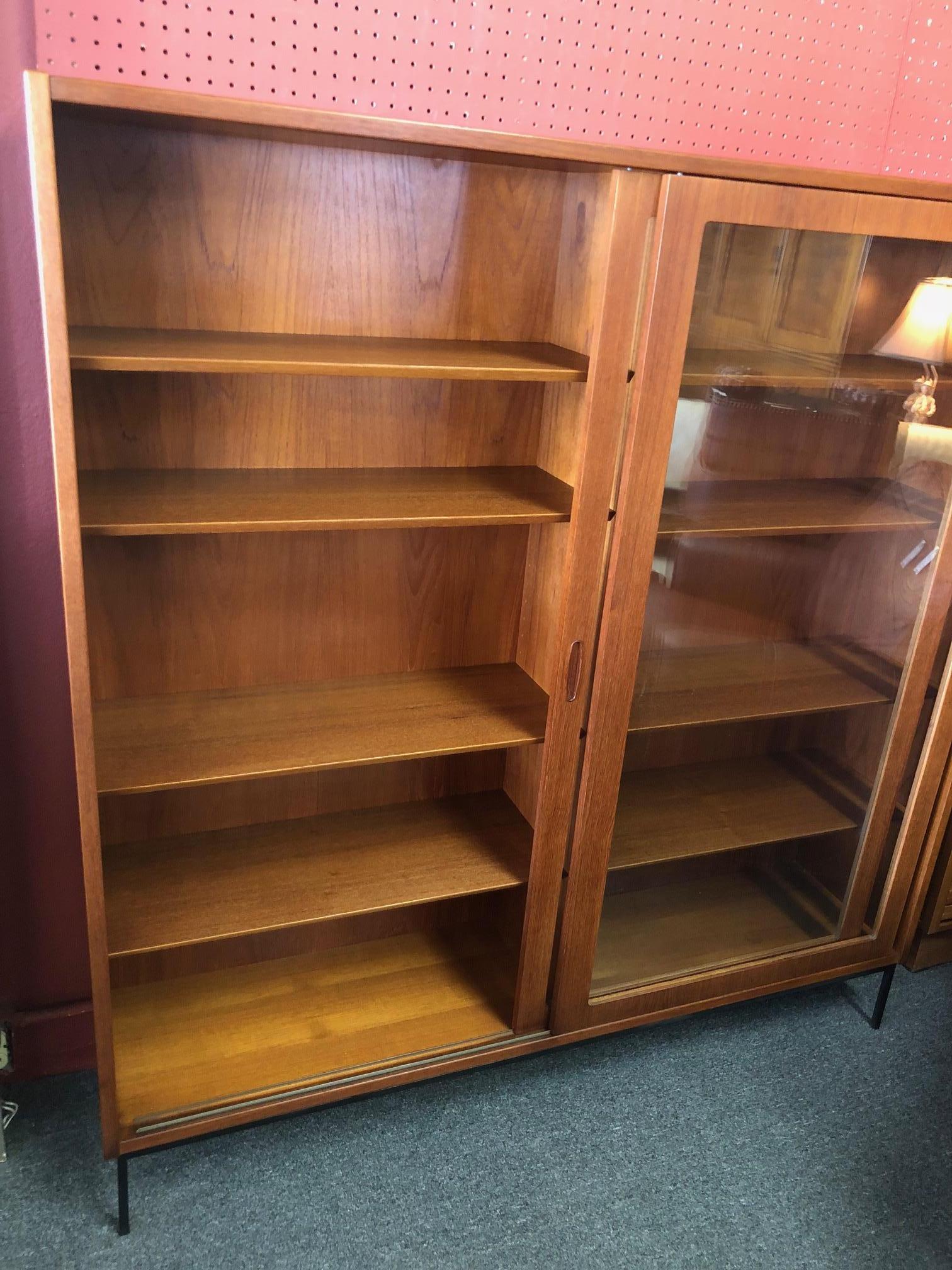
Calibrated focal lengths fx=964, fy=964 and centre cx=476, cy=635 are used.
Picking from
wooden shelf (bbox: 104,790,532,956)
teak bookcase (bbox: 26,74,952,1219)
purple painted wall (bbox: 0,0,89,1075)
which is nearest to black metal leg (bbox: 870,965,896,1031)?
teak bookcase (bbox: 26,74,952,1219)

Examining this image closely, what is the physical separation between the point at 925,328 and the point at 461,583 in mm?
980

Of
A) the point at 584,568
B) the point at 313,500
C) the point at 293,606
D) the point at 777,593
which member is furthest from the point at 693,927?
the point at 313,500

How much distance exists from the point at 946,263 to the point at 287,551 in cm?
127

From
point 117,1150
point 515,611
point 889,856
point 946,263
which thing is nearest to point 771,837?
point 889,856

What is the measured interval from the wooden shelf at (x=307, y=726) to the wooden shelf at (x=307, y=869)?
0.28 meters

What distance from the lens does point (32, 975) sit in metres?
1.93

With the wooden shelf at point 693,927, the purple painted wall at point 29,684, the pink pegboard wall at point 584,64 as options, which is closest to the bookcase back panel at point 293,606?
the purple painted wall at point 29,684

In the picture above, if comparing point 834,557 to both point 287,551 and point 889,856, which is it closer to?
point 889,856

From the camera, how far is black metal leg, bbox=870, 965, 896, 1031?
2252mm

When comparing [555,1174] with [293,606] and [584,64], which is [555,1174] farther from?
[584,64]

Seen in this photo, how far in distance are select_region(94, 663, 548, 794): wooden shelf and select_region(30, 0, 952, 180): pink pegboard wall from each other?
0.99 metres

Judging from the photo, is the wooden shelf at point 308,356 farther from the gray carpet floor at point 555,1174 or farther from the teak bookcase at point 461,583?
the gray carpet floor at point 555,1174

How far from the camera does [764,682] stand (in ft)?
6.58

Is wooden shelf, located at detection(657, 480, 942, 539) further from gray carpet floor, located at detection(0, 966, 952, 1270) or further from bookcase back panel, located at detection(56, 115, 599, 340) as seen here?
gray carpet floor, located at detection(0, 966, 952, 1270)
